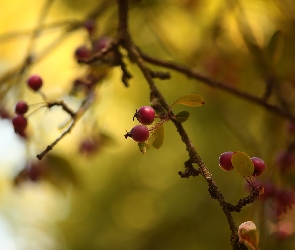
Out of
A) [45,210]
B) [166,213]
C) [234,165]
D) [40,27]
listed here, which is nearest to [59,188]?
[40,27]

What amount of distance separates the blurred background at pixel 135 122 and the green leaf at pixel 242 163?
0.28m

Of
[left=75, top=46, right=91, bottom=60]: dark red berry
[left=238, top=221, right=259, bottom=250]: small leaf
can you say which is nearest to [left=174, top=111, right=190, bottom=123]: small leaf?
[left=238, top=221, right=259, bottom=250]: small leaf

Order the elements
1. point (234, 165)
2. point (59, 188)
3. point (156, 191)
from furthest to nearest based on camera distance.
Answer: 1. point (156, 191)
2. point (59, 188)
3. point (234, 165)

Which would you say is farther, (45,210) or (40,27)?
(45,210)

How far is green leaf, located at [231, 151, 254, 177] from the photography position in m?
0.47

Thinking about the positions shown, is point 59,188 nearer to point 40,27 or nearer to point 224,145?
point 40,27

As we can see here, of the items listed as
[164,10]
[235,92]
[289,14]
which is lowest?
[235,92]

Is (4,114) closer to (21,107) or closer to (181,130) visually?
(21,107)

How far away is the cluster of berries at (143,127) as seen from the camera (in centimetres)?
49

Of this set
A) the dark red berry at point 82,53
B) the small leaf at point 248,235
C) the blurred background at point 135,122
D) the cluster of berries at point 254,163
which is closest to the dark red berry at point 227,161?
the cluster of berries at point 254,163

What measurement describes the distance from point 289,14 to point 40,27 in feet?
1.76

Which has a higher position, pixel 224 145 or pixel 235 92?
pixel 224 145

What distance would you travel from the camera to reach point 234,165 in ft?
1.56

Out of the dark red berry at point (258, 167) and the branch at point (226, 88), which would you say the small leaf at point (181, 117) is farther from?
the branch at point (226, 88)
